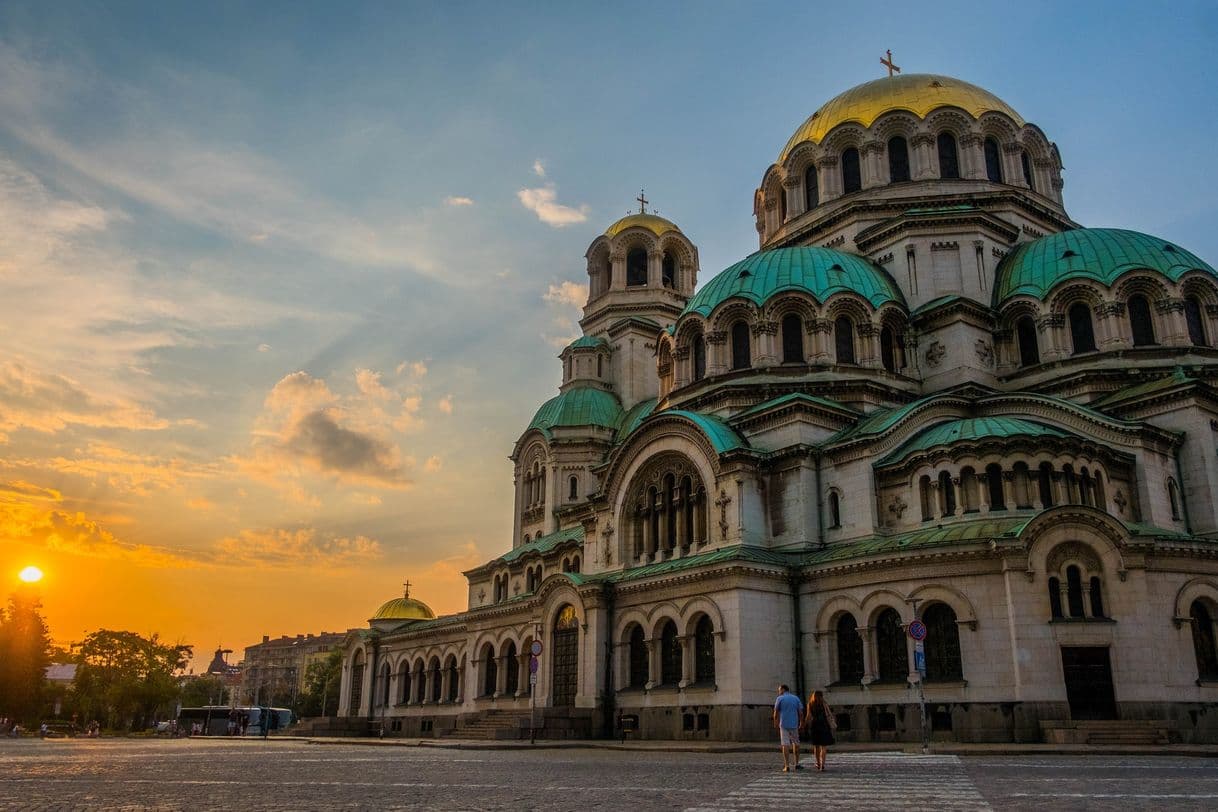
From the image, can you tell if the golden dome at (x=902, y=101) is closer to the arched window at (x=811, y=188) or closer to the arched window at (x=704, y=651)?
the arched window at (x=811, y=188)

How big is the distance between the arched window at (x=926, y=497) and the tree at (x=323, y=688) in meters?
69.1

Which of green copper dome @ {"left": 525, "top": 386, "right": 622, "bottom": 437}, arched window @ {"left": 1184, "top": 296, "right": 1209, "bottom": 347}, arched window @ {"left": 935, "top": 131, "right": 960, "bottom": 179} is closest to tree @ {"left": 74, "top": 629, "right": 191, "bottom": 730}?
green copper dome @ {"left": 525, "top": 386, "right": 622, "bottom": 437}

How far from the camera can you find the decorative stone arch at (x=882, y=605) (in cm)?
2675

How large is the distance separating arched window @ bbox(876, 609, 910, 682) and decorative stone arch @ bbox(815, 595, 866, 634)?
2.32ft

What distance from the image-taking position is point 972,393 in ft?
107

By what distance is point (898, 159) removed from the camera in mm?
41312

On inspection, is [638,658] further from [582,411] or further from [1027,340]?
[582,411]

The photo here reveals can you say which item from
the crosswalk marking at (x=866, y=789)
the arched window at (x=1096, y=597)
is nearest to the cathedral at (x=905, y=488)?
the arched window at (x=1096, y=597)

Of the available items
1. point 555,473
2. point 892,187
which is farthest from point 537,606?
point 892,187

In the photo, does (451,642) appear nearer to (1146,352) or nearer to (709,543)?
(709,543)

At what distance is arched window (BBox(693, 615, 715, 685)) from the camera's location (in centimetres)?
2933

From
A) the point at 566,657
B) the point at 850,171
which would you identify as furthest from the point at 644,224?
A: the point at 566,657

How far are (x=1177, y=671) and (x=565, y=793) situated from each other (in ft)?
62.9

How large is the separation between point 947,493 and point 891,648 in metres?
4.76
